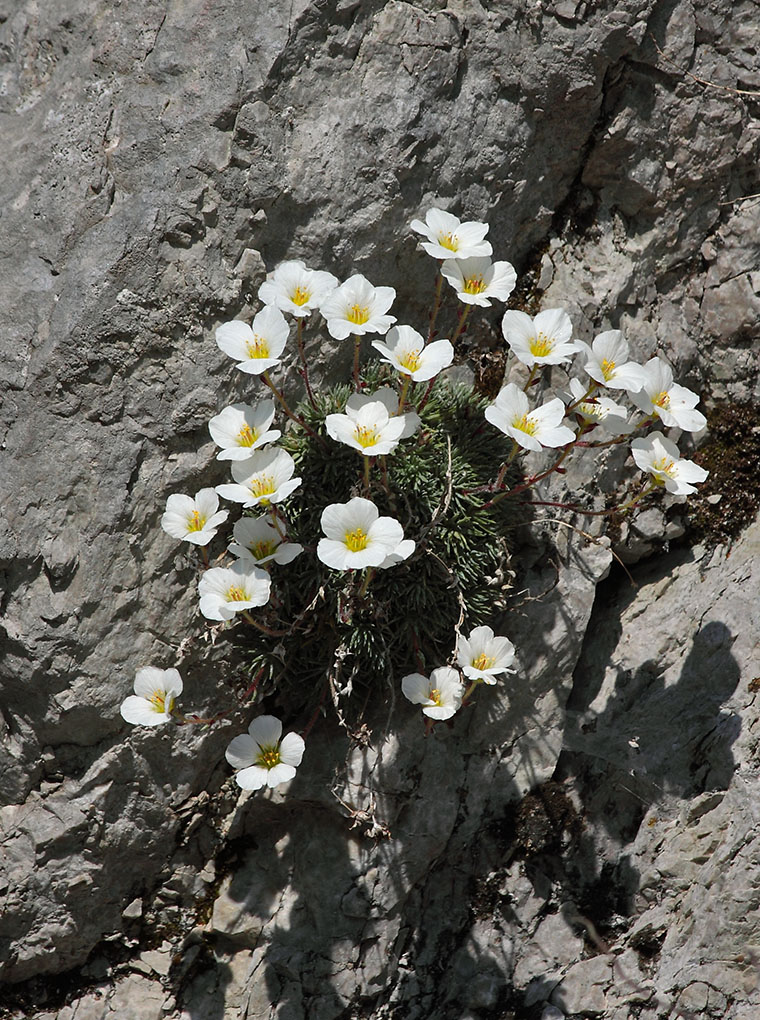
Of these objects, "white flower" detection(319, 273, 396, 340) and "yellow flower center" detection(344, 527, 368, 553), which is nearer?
"yellow flower center" detection(344, 527, 368, 553)

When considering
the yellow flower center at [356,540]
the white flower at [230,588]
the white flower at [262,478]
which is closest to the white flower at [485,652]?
the yellow flower center at [356,540]

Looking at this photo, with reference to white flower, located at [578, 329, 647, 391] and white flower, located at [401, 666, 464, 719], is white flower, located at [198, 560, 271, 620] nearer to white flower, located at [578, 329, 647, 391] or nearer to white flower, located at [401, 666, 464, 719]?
white flower, located at [401, 666, 464, 719]

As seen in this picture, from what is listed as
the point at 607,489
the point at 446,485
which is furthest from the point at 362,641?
the point at 607,489

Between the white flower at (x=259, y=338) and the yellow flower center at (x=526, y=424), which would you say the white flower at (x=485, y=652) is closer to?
the yellow flower center at (x=526, y=424)

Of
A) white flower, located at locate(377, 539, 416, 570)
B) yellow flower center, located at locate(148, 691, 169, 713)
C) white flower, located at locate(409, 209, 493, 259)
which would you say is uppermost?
white flower, located at locate(409, 209, 493, 259)

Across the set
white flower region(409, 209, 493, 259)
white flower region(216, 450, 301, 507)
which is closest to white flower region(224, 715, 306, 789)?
white flower region(216, 450, 301, 507)

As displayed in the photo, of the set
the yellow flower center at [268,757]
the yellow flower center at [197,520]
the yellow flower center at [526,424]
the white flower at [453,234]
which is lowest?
the yellow flower center at [268,757]

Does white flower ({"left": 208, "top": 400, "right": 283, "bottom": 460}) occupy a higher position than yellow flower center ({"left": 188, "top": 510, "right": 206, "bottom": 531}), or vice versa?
white flower ({"left": 208, "top": 400, "right": 283, "bottom": 460})

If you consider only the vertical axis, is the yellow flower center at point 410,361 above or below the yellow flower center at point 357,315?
below
